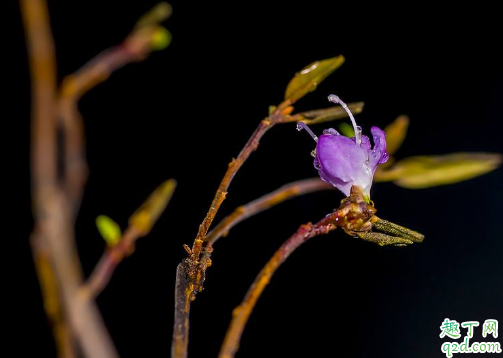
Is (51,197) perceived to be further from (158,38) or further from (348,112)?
(348,112)

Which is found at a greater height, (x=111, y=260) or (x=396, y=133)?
(x=396, y=133)

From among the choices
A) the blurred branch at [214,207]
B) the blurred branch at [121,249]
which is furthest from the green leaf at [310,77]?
the blurred branch at [121,249]

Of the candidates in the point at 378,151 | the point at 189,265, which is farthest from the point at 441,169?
the point at 189,265

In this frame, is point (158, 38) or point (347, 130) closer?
point (158, 38)

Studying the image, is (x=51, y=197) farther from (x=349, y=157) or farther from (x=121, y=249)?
(x=349, y=157)

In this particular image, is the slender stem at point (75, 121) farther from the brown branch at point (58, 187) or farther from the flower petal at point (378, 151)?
the flower petal at point (378, 151)

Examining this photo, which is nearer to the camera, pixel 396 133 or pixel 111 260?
pixel 111 260

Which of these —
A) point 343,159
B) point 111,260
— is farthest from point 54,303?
point 343,159

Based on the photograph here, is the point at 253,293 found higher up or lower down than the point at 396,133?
lower down

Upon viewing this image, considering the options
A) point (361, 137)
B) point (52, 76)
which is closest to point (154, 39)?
point (52, 76)
